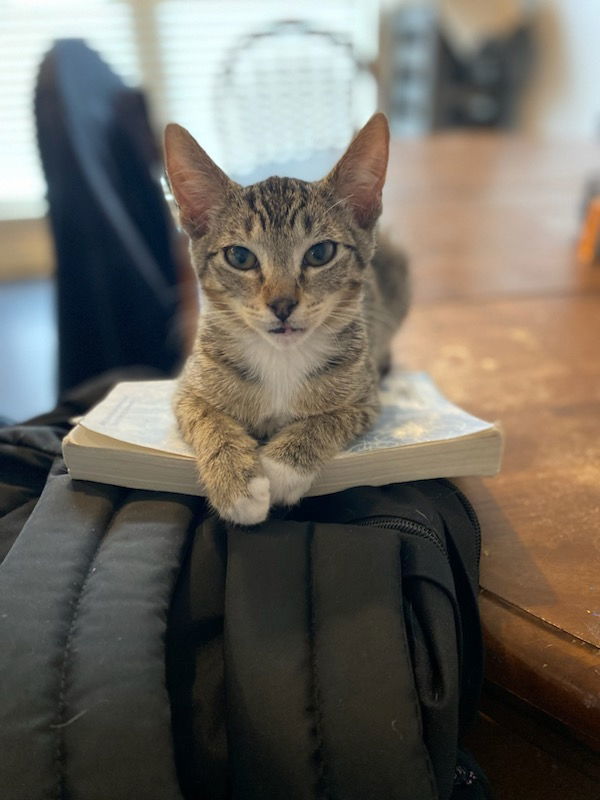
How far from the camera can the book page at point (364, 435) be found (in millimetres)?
610

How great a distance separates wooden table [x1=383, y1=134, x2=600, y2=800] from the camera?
1.74 feet

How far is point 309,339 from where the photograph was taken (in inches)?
27.2

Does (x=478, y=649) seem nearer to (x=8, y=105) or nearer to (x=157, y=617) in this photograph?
(x=157, y=617)

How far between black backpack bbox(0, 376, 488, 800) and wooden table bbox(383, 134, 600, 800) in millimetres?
53

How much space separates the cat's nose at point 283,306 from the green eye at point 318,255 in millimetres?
66

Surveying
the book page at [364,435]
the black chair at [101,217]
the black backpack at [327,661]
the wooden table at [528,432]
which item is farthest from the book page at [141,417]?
the black chair at [101,217]

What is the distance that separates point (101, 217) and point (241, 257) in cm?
55

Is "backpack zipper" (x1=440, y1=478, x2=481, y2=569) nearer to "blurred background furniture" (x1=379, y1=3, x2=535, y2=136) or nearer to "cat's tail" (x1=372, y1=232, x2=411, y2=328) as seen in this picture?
"cat's tail" (x1=372, y1=232, x2=411, y2=328)

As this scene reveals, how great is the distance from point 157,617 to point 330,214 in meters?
0.46

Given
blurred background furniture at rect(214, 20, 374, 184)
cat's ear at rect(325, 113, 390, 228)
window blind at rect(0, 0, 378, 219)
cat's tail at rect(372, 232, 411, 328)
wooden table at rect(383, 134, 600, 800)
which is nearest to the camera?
wooden table at rect(383, 134, 600, 800)

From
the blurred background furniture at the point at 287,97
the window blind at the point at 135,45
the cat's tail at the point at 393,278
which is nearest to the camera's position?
the cat's tail at the point at 393,278

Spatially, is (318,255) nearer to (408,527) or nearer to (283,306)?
(283,306)

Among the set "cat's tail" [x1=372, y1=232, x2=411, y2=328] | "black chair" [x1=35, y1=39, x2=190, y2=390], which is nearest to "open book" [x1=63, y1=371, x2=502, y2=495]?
"cat's tail" [x1=372, y1=232, x2=411, y2=328]

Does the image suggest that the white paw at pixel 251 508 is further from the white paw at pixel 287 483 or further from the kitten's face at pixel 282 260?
the kitten's face at pixel 282 260
